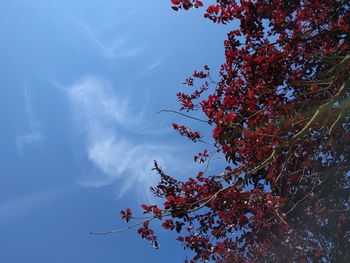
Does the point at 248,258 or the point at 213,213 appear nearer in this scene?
the point at 213,213

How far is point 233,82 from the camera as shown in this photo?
20.3 feet

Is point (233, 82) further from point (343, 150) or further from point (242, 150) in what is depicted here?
point (343, 150)

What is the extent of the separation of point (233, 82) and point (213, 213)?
240cm

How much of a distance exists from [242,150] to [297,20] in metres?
2.65

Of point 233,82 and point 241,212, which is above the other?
point 233,82

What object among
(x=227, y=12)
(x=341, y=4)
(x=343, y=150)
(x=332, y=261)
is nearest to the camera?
(x=227, y=12)

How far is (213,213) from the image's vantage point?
253 inches

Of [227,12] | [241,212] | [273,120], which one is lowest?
[241,212]

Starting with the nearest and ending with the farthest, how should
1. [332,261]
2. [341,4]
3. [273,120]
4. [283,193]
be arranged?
[273,120] < [341,4] < [283,193] < [332,261]

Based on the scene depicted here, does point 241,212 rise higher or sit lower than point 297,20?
lower

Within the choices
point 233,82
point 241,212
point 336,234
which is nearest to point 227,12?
point 233,82

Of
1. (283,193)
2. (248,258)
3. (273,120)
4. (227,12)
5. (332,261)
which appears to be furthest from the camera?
(332,261)

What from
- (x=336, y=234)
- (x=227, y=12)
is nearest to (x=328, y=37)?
(x=227, y=12)

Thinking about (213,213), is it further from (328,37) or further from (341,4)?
(341,4)
